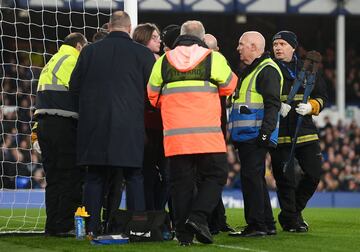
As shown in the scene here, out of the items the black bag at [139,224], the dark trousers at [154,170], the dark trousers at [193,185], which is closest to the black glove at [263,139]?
the dark trousers at [193,185]

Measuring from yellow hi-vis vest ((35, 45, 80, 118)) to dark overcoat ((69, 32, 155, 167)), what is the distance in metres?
0.74

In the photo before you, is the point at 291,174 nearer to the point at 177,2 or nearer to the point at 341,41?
the point at 177,2

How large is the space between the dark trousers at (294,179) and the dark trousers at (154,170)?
143 centimetres

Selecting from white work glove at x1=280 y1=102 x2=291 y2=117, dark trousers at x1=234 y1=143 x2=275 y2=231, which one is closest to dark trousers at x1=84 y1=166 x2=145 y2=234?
dark trousers at x1=234 y1=143 x2=275 y2=231

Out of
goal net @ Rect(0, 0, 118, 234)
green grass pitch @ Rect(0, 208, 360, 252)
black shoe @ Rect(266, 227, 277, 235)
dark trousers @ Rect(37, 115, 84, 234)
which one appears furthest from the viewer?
goal net @ Rect(0, 0, 118, 234)

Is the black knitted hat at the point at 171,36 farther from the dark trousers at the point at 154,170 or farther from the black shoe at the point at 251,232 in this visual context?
the black shoe at the point at 251,232

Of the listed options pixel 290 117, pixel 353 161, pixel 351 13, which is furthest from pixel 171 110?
pixel 351 13

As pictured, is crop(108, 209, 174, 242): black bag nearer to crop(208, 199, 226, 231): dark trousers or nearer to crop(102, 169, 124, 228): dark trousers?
crop(102, 169, 124, 228): dark trousers

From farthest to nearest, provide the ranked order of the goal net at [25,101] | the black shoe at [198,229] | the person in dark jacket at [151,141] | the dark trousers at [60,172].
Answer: the goal net at [25,101] < the dark trousers at [60,172] < the person in dark jacket at [151,141] < the black shoe at [198,229]

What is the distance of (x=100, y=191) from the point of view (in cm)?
932

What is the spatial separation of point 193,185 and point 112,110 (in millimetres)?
996

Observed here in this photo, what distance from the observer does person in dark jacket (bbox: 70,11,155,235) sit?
9133 millimetres

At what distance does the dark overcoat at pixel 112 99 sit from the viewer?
912cm

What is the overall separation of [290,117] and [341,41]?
744 inches
